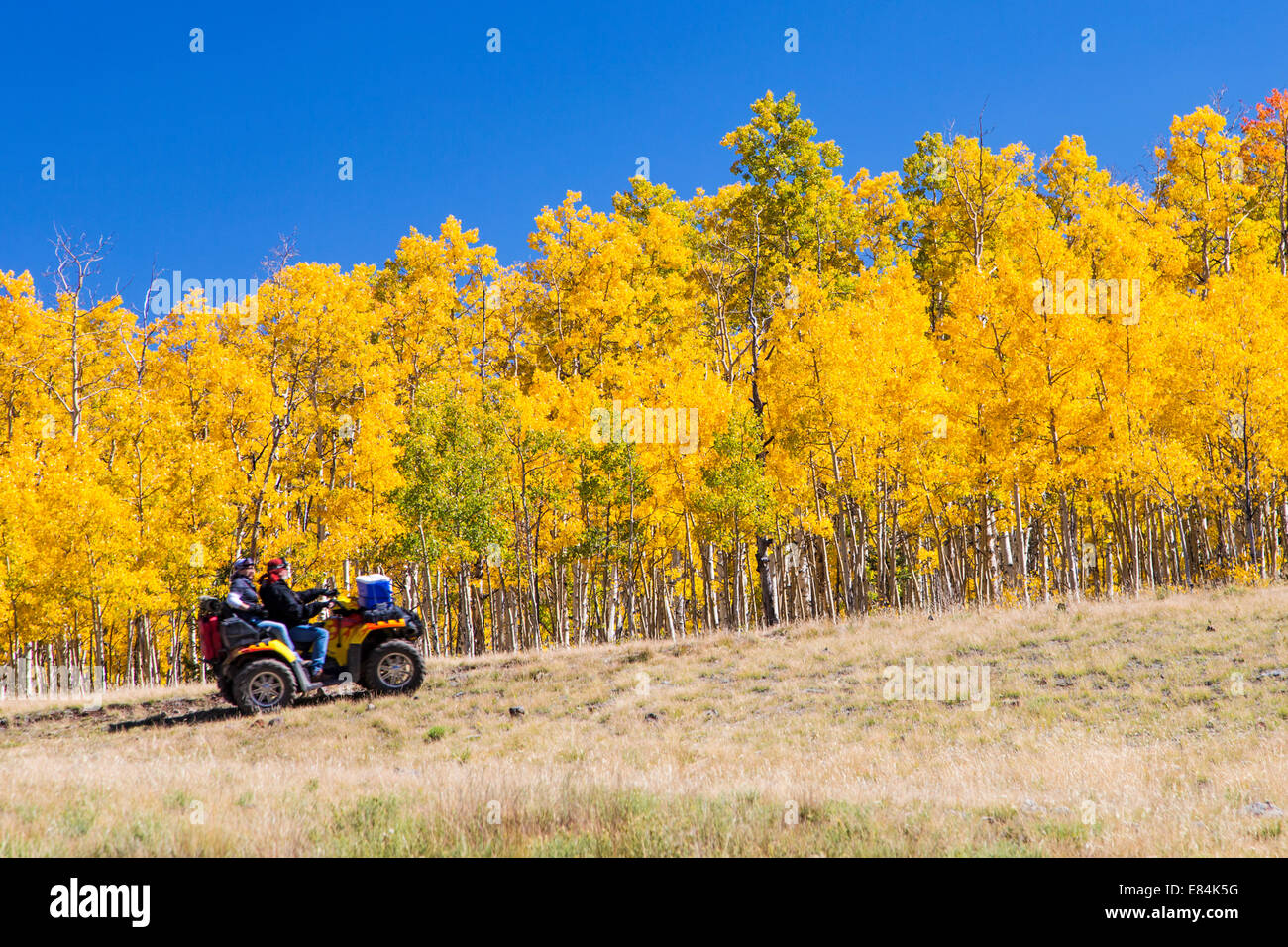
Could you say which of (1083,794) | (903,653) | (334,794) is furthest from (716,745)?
(903,653)

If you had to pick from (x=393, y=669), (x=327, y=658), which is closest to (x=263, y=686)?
(x=327, y=658)

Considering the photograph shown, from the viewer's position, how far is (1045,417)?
22.7m

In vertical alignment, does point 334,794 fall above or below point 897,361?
below

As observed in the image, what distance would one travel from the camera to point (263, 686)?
1405cm

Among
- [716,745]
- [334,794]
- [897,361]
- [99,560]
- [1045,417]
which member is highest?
[897,361]

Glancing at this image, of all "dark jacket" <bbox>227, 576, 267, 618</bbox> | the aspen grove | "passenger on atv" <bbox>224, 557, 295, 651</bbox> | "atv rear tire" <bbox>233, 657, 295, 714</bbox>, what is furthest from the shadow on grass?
the aspen grove

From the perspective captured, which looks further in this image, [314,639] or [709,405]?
[709,405]

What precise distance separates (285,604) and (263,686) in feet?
4.99

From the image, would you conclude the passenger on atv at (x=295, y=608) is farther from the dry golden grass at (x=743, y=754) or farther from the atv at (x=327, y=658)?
the dry golden grass at (x=743, y=754)

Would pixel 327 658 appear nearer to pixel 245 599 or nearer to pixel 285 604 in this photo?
pixel 285 604

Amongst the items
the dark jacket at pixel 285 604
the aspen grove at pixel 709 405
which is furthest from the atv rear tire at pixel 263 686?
the aspen grove at pixel 709 405

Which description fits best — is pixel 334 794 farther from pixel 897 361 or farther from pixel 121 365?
pixel 121 365

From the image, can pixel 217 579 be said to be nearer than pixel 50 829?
No
